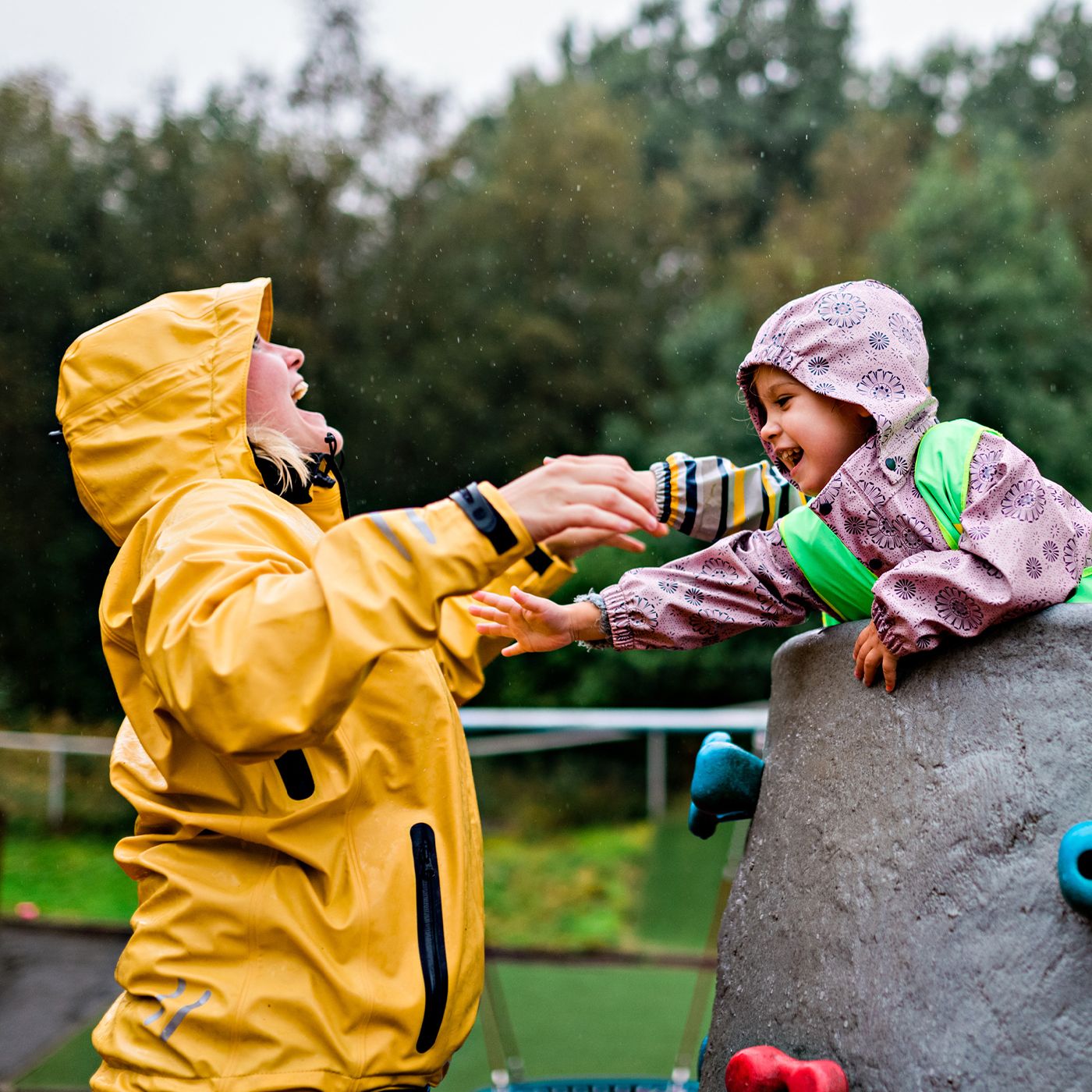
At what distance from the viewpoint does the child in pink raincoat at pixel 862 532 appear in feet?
5.90

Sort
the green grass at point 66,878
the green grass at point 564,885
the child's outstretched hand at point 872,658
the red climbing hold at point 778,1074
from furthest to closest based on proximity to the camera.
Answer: the green grass at point 66,878, the green grass at point 564,885, the child's outstretched hand at point 872,658, the red climbing hold at point 778,1074

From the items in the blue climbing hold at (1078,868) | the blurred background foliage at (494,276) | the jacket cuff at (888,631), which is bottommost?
the blurred background foliage at (494,276)

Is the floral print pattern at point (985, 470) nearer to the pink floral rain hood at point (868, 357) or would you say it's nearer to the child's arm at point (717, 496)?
the pink floral rain hood at point (868, 357)

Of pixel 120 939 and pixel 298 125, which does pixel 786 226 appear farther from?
pixel 120 939

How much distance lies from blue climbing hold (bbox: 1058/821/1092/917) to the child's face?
2.22 feet

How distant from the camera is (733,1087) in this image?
179cm

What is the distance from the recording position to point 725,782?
2.23 metres

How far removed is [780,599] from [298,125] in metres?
12.3

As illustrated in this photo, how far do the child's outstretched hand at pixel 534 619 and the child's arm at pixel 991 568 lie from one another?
0.52 m

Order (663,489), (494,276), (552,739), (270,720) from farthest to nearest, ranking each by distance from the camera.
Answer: (494,276) < (552,739) < (663,489) < (270,720)

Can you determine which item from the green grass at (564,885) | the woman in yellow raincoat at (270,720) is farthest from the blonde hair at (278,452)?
the green grass at (564,885)

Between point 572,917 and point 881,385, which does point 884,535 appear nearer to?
point 881,385

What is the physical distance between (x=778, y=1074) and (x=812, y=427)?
968 mm

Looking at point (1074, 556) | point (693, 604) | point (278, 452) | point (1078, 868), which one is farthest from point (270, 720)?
point (1074, 556)
